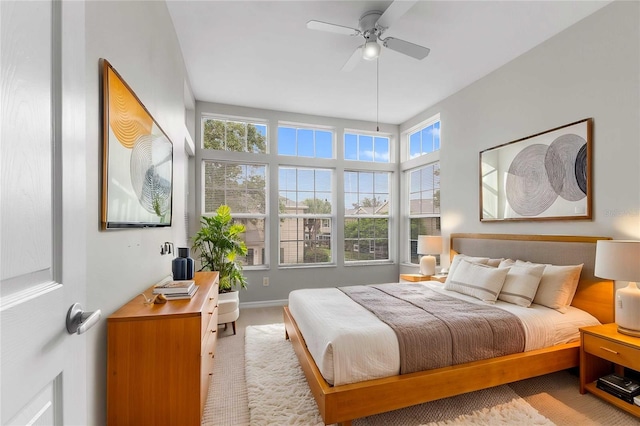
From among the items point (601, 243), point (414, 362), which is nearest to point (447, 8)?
point (601, 243)

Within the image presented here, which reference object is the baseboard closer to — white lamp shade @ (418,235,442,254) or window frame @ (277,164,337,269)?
window frame @ (277,164,337,269)

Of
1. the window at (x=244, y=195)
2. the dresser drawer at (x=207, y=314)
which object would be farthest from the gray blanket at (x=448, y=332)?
the window at (x=244, y=195)

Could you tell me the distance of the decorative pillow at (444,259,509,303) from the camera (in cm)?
266

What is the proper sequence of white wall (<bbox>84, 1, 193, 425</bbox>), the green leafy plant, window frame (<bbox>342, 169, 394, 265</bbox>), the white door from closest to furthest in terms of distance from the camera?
the white door, white wall (<bbox>84, 1, 193, 425</bbox>), the green leafy plant, window frame (<bbox>342, 169, 394, 265</bbox>)

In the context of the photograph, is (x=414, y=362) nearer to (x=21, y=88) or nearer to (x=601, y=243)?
(x=601, y=243)

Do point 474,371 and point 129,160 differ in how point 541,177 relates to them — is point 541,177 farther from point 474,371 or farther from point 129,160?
point 129,160

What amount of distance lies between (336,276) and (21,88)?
4654 mm

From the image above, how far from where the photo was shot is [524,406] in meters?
2.01

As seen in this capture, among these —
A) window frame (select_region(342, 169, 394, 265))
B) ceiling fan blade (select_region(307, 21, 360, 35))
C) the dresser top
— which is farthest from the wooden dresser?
window frame (select_region(342, 169, 394, 265))

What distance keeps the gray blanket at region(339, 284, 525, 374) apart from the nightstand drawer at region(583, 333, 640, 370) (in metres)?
0.48

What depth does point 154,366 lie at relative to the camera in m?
1.48

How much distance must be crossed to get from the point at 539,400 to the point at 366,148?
4.10m

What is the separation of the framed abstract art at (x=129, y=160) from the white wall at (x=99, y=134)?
5 centimetres

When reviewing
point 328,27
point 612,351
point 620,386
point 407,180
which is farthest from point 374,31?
point 620,386
